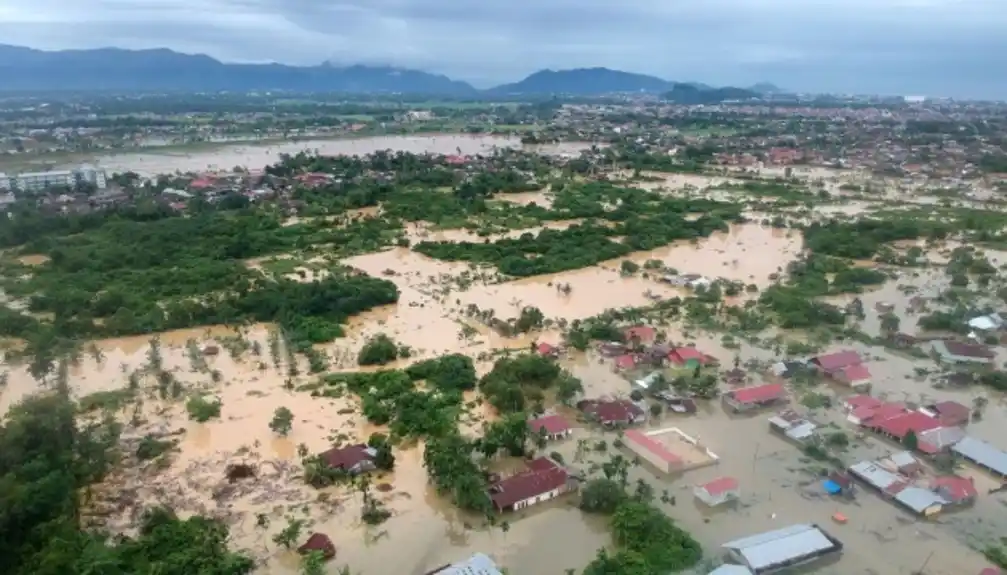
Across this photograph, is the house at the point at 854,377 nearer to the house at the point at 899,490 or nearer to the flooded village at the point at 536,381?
the flooded village at the point at 536,381

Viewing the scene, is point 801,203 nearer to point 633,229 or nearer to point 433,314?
point 633,229

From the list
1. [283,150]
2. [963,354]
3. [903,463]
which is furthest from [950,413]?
[283,150]

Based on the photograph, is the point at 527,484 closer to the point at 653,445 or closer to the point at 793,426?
the point at 653,445

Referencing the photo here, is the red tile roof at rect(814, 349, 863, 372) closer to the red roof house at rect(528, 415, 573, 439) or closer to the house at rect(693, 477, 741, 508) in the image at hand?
the house at rect(693, 477, 741, 508)

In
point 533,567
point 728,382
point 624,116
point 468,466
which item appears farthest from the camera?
point 624,116

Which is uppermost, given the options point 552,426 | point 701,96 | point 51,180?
point 701,96

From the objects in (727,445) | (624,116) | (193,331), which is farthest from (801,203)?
(624,116)

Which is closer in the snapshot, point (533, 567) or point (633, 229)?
point (533, 567)
